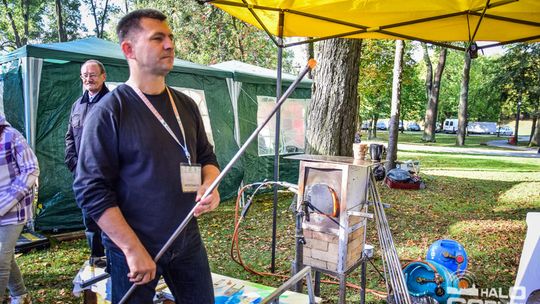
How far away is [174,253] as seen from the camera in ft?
5.44

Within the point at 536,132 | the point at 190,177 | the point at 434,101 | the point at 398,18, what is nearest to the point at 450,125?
the point at 536,132

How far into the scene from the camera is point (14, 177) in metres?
2.63

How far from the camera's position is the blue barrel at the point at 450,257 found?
346 cm

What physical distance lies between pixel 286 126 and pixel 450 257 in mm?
5331

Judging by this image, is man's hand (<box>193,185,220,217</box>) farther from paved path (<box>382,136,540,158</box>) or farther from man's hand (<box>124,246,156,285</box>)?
paved path (<box>382,136,540,158</box>)

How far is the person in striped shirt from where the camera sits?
8.38 feet

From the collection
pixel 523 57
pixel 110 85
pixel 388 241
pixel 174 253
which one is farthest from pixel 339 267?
pixel 523 57

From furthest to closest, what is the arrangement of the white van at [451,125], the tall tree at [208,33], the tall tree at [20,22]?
the white van at [451,125] → the tall tree at [20,22] → the tall tree at [208,33]

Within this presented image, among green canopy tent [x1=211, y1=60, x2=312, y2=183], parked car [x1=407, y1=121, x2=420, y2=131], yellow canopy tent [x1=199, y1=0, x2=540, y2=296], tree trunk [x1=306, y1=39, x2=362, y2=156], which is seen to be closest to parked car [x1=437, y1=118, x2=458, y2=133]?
parked car [x1=407, y1=121, x2=420, y2=131]

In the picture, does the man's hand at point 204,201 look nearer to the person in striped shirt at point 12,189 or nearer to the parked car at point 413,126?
the person in striped shirt at point 12,189

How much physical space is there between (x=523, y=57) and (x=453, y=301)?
24.5 metres

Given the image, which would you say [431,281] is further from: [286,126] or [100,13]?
[100,13]

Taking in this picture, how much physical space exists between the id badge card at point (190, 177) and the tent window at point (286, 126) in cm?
606

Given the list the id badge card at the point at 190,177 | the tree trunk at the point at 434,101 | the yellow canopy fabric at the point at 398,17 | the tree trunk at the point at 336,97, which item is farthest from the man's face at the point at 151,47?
the tree trunk at the point at 434,101
